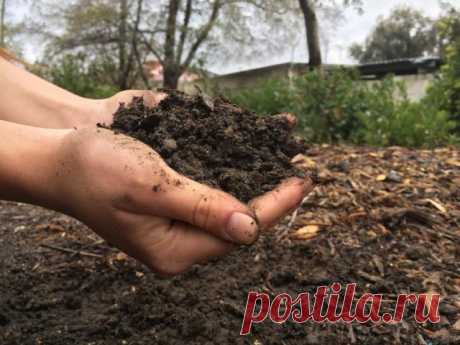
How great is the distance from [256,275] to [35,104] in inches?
44.3

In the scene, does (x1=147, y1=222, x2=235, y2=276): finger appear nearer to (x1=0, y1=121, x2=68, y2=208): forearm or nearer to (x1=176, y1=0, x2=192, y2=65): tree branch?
(x1=0, y1=121, x2=68, y2=208): forearm

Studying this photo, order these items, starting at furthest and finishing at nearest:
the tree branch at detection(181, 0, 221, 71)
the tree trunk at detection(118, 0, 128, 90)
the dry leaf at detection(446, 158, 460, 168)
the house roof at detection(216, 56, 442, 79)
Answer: the house roof at detection(216, 56, 442, 79)
the tree branch at detection(181, 0, 221, 71)
the tree trunk at detection(118, 0, 128, 90)
the dry leaf at detection(446, 158, 460, 168)

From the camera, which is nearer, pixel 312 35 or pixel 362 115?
pixel 362 115

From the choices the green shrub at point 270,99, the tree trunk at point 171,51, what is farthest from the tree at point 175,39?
the green shrub at point 270,99

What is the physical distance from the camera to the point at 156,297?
72.7 inches

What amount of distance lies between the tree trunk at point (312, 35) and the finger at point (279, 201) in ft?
28.1

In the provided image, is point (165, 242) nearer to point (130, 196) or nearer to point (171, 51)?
point (130, 196)

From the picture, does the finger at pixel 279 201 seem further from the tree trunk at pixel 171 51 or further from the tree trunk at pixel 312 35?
the tree trunk at pixel 171 51

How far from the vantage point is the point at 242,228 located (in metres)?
1.21

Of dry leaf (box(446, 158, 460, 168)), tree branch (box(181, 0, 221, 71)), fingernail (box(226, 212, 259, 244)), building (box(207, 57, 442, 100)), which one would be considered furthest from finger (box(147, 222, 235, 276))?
building (box(207, 57, 442, 100))

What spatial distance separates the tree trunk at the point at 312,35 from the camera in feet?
31.9

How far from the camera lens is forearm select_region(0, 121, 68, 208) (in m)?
1.25

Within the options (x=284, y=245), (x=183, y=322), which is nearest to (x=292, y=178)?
(x=183, y=322)

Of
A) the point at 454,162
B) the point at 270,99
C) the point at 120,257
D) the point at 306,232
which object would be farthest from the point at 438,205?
the point at 270,99
